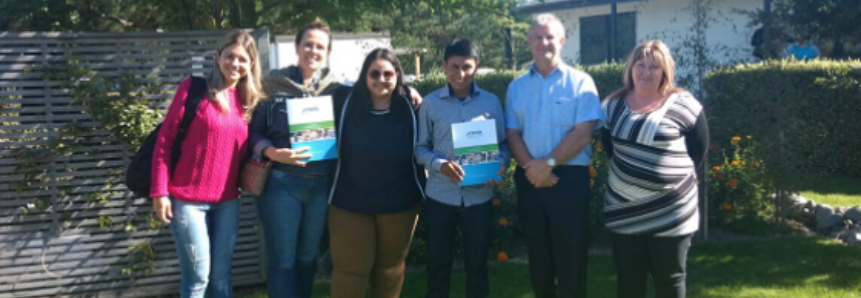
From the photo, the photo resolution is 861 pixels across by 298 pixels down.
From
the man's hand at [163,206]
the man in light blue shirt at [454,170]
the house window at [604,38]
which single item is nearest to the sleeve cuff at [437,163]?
the man in light blue shirt at [454,170]

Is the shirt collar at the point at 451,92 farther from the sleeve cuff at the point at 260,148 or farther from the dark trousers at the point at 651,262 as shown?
the dark trousers at the point at 651,262

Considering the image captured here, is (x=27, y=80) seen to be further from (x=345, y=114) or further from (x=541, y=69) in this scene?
(x=541, y=69)

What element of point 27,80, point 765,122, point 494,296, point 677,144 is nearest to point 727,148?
point 765,122

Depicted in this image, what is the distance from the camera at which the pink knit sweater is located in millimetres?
4289

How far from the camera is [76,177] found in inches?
231

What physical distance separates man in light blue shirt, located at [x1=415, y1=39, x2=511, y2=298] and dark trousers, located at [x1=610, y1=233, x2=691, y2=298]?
80cm

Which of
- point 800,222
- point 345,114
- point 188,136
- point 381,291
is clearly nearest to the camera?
point 188,136

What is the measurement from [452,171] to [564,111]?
2.34 ft

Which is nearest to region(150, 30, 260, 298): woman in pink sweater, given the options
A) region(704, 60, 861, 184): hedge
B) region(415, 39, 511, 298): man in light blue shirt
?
region(415, 39, 511, 298): man in light blue shirt

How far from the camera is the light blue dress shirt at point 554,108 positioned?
4551 millimetres

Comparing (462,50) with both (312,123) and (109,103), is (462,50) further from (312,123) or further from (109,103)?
(109,103)

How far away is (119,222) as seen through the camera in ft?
19.7

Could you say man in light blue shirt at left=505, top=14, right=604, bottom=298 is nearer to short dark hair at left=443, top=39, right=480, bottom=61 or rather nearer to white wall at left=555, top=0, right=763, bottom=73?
short dark hair at left=443, top=39, right=480, bottom=61

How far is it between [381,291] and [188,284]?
44.9 inches
